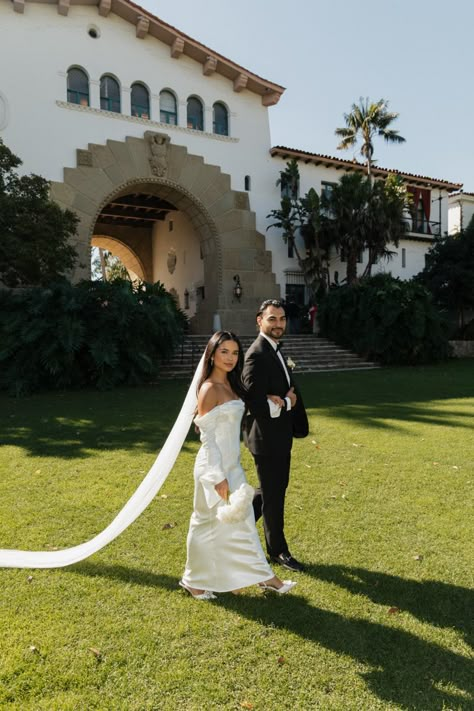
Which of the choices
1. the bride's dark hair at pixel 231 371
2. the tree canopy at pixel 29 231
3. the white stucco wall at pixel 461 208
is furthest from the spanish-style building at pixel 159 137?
the bride's dark hair at pixel 231 371

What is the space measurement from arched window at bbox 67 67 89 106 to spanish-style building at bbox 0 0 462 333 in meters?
0.04

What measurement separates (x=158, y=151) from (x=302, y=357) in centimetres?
1088

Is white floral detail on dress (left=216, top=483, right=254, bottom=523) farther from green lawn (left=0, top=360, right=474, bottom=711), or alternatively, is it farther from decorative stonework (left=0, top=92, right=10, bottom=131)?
decorative stonework (left=0, top=92, right=10, bottom=131)

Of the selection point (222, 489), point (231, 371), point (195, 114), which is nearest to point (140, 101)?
point (195, 114)

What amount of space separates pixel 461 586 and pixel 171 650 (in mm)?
2121

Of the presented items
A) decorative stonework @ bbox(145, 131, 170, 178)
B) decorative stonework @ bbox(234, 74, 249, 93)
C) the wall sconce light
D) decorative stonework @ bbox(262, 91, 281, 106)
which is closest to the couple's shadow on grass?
the wall sconce light

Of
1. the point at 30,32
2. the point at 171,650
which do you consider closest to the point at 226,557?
the point at 171,650

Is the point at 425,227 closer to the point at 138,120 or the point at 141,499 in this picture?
the point at 138,120

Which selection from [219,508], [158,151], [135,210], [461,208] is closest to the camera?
[219,508]

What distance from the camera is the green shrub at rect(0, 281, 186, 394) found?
525 inches

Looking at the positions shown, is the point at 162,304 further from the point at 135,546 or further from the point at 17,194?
the point at 135,546

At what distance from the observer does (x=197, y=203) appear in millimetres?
23016

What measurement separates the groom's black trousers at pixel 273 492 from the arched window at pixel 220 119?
2278 centimetres

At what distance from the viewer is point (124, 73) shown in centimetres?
2152
